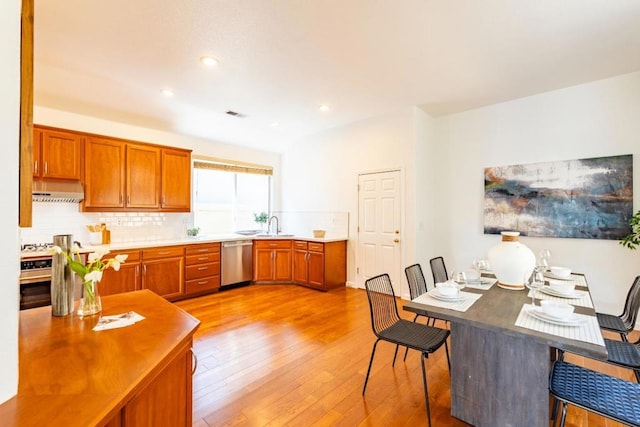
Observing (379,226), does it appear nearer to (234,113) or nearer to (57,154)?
(234,113)

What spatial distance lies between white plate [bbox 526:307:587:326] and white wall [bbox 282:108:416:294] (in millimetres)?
2651

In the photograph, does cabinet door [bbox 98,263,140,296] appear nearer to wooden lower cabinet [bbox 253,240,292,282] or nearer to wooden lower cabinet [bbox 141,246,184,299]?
wooden lower cabinet [bbox 141,246,184,299]

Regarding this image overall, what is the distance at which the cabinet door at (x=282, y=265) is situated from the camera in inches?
209

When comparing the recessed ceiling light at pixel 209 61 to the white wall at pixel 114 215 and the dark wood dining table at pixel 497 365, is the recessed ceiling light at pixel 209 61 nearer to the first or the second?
the white wall at pixel 114 215

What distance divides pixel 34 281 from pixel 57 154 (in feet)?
4.97

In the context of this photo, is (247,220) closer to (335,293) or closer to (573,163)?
(335,293)

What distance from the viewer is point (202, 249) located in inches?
182

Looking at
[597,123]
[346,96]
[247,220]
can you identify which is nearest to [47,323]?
[346,96]

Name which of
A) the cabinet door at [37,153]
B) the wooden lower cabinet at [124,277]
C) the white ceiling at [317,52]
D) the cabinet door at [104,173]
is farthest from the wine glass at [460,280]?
the cabinet door at [37,153]

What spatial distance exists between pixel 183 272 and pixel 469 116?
495cm

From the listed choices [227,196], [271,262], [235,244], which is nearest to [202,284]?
[235,244]

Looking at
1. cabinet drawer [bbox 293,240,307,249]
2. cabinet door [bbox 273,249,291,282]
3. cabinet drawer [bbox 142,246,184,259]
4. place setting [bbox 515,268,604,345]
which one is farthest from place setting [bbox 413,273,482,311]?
cabinet drawer [bbox 142,246,184,259]

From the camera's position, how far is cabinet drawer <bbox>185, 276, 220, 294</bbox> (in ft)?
14.6

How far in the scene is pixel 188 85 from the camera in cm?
354
